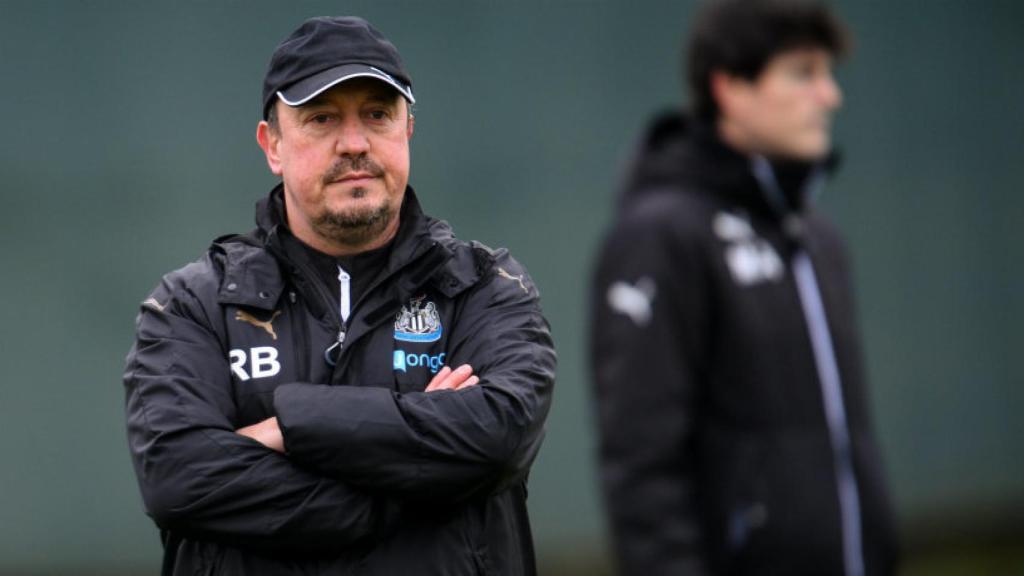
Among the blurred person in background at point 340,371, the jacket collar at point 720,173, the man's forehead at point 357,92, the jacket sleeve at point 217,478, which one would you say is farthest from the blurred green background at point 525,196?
the jacket collar at point 720,173

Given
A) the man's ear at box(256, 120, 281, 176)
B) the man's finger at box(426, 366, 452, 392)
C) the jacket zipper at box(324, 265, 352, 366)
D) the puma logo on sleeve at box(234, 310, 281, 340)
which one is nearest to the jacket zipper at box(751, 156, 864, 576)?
the man's finger at box(426, 366, 452, 392)

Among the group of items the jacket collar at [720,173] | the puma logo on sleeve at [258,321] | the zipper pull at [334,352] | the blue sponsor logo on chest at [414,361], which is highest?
the jacket collar at [720,173]

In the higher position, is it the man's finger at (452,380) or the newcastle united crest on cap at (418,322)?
the newcastle united crest on cap at (418,322)

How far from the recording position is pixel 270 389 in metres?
3.26

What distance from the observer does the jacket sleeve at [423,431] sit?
3117mm

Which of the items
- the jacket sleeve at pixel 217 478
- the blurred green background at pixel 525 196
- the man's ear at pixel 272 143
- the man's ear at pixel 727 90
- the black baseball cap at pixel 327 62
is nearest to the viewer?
the man's ear at pixel 727 90

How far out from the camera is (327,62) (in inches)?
134

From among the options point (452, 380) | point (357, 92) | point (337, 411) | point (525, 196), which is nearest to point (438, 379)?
point (452, 380)

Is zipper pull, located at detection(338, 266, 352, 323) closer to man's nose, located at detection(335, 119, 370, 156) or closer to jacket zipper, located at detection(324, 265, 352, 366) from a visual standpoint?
jacket zipper, located at detection(324, 265, 352, 366)

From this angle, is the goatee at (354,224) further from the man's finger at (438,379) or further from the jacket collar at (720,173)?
the jacket collar at (720,173)

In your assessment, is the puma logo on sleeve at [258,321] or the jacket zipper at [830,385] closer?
the jacket zipper at [830,385]

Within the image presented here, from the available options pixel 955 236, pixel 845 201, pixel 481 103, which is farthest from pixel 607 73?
pixel 955 236

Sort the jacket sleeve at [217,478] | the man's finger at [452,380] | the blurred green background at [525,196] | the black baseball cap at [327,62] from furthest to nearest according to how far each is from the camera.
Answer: the blurred green background at [525,196]
the black baseball cap at [327,62]
the man's finger at [452,380]
the jacket sleeve at [217,478]

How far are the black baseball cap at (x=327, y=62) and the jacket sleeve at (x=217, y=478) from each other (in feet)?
1.98
